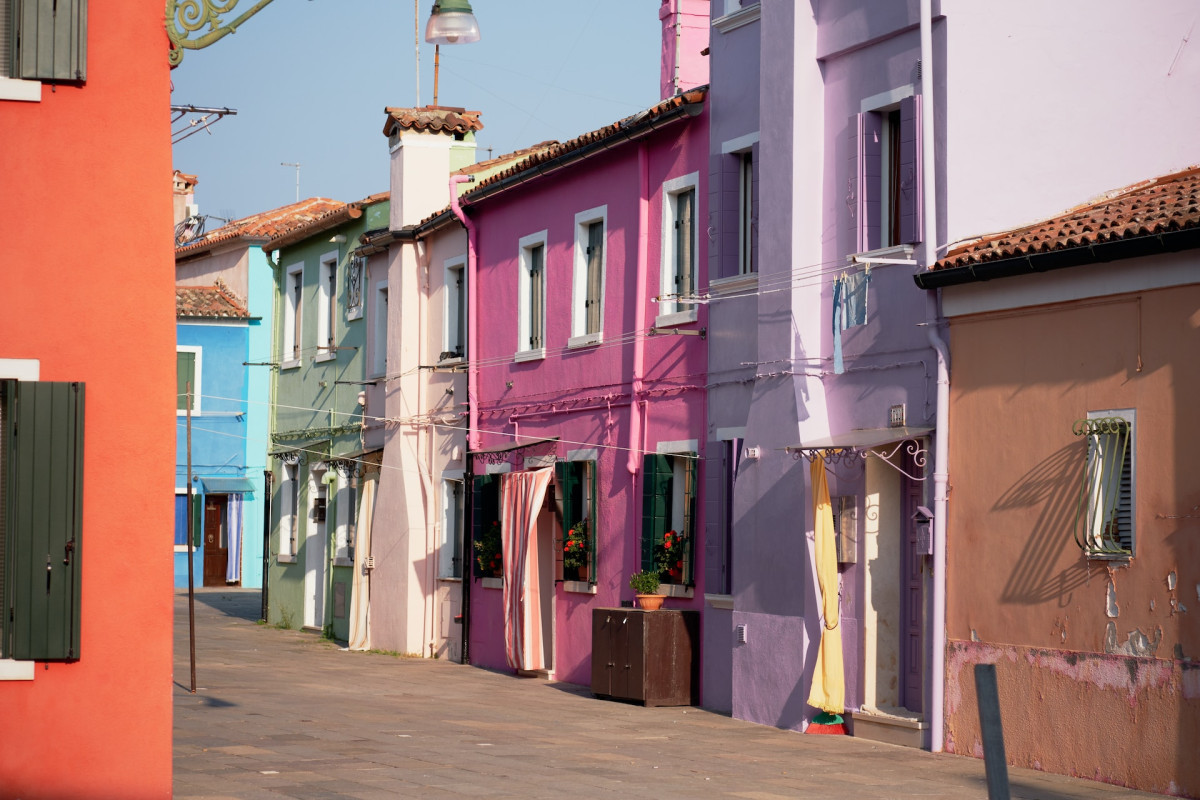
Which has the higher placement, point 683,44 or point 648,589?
point 683,44

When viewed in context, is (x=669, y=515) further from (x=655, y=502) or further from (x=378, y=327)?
(x=378, y=327)

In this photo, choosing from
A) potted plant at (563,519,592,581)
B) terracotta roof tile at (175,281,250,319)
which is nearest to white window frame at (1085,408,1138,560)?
potted plant at (563,519,592,581)

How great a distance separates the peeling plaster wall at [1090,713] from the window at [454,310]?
12.9 m

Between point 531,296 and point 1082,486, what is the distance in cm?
1159

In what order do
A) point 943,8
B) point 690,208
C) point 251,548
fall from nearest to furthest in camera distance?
point 943,8
point 690,208
point 251,548

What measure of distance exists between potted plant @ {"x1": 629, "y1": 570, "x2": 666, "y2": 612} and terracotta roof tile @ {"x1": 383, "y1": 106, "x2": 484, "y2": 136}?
10.6 meters

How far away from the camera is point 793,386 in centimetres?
1705

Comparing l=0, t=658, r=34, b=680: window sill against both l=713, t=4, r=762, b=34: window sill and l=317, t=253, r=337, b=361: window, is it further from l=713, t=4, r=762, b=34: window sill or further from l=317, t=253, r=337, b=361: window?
l=317, t=253, r=337, b=361: window

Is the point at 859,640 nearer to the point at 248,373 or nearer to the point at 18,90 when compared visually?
the point at 18,90

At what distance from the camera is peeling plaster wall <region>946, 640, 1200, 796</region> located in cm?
1261

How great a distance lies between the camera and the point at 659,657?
19047 mm

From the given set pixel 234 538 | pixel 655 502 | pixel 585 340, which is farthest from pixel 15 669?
pixel 234 538

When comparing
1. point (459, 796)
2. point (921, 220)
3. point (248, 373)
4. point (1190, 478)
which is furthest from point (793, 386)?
point (248, 373)

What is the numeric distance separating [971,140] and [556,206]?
877 cm
